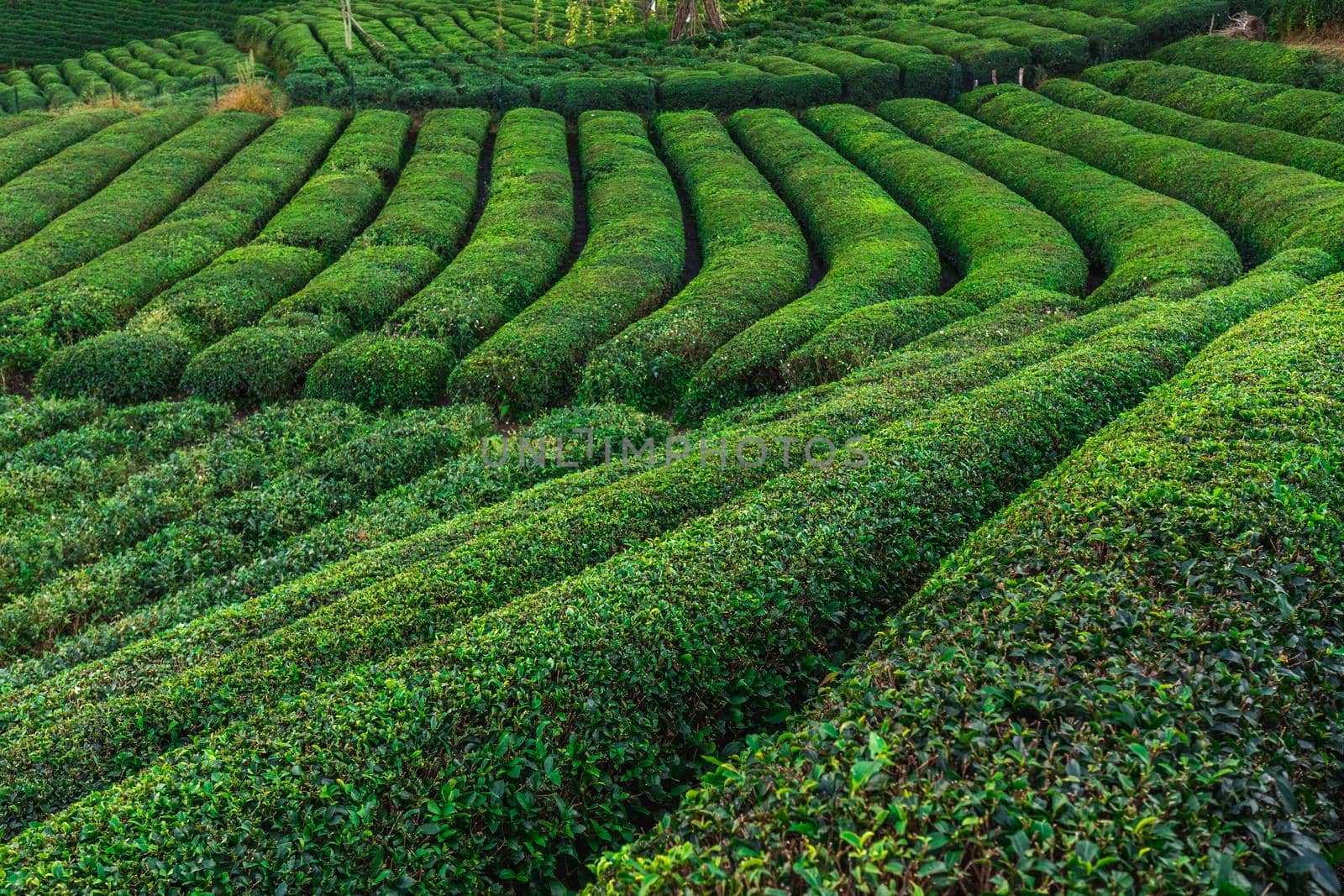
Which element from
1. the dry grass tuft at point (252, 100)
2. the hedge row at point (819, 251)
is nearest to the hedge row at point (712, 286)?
the hedge row at point (819, 251)

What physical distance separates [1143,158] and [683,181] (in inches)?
556

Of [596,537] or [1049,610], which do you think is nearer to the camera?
[1049,610]

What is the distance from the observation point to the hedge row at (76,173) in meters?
25.3

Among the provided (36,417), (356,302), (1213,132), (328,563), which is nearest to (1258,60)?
(1213,132)

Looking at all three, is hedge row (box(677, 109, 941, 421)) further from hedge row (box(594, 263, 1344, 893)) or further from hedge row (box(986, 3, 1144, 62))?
hedge row (box(986, 3, 1144, 62))

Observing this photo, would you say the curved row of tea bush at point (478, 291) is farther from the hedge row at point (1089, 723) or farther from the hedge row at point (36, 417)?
the hedge row at point (1089, 723)

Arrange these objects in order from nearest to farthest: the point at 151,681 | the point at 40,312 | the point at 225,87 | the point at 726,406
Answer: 1. the point at 151,681
2. the point at 726,406
3. the point at 40,312
4. the point at 225,87

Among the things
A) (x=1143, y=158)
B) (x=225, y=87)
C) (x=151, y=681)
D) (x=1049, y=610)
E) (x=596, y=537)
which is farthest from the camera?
(x=225, y=87)

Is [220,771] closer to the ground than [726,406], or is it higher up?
higher up

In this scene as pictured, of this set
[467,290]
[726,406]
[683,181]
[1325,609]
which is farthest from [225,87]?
[1325,609]

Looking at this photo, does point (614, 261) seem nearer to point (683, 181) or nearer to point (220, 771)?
point (683, 181)

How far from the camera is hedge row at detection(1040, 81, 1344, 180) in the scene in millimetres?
23141

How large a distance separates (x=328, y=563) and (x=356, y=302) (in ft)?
35.4

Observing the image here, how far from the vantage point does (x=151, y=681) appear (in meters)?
7.55
